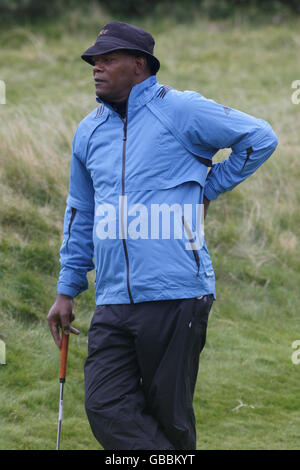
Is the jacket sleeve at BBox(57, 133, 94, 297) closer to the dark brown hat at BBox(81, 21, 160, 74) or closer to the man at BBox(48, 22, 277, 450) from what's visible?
the man at BBox(48, 22, 277, 450)

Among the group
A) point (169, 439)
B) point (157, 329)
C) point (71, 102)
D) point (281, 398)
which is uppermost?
point (71, 102)

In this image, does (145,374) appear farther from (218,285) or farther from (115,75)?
(218,285)

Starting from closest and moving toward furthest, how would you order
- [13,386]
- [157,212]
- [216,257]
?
[157,212] → [13,386] → [216,257]

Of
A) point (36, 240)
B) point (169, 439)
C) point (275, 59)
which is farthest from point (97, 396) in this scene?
point (275, 59)

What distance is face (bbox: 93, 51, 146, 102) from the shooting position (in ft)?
14.1

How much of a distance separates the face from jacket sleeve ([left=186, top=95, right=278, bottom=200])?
1.28 ft

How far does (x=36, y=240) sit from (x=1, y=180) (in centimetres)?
109

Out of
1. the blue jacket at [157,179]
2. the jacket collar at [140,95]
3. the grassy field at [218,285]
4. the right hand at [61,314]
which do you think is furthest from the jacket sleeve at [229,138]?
the grassy field at [218,285]

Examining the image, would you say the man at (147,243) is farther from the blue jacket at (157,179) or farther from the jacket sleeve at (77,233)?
the jacket sleeve at (77,233)

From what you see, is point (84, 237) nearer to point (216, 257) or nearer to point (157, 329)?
point (157, 329)

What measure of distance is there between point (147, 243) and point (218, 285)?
4327mm

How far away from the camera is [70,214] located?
15.2ft

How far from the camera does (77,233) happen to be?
4613mm

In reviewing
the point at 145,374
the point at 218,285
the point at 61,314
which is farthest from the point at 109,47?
the point at 218,285
